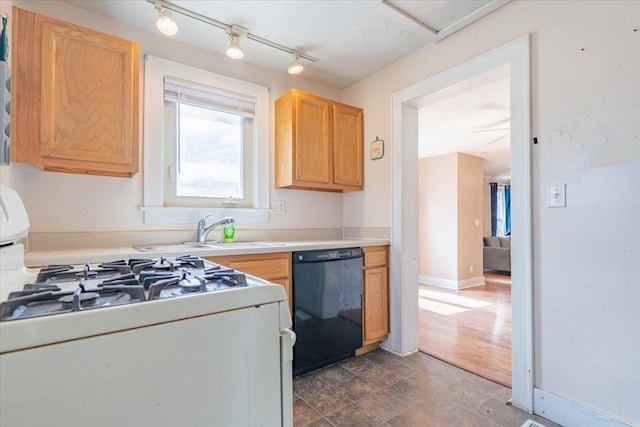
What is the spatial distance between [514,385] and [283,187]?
7.05ft

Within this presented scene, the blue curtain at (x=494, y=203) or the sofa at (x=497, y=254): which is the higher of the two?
the blue curtain at (x=494, y=203)

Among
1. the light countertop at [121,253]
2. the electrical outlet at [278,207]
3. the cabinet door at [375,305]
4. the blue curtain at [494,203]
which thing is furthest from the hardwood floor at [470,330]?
the blue curtain at [494,203]

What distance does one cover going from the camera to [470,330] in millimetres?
3049

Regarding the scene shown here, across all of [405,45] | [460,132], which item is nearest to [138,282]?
Answer: [405,45]

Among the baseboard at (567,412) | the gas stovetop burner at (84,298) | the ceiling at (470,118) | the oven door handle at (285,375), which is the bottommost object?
the baseboard at (567,412)

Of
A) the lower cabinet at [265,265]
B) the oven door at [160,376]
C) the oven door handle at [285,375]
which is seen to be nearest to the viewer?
the oven door at [160,376]

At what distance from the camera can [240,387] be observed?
689 mm

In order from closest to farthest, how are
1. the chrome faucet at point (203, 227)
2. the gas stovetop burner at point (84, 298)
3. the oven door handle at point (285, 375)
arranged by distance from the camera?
1. the gas stovetop burner at point (84, 298)
2. the oven door handle at point (285, 375)
3. the chrome faucet at point (203, 227)

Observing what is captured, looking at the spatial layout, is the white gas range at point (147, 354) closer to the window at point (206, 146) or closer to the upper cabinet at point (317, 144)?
the window at point (206, 146)

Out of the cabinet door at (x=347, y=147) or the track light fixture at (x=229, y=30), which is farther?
the cabinet door at (x=347, y=147)

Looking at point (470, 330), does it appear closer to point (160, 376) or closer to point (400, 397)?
point (400, 397)

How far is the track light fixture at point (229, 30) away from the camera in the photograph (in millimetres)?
1808

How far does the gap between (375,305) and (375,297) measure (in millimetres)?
65

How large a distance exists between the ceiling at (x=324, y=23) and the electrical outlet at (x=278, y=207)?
1.21m
